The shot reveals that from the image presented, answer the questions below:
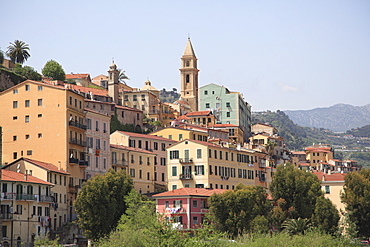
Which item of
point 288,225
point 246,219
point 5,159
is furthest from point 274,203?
point 5,159

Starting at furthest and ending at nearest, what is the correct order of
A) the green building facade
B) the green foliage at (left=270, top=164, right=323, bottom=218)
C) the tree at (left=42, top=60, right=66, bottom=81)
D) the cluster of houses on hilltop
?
the green building facade
the tree at (left=42, top=60, right=66, bottom=81)
the green foliage at (left=270, top=164, right=323, bottom=218)
the cluster of houses on hilltop

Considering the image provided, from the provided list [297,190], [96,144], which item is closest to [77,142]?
[96,144]

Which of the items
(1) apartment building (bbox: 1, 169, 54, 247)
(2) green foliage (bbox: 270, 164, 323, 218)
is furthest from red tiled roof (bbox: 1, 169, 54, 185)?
(2) green foliage (bbox: 270, 164, 323, 218)

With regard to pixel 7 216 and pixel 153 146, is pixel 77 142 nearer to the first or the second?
pixel 7 216

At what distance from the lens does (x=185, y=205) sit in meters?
92.9

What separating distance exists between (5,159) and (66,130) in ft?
30.4

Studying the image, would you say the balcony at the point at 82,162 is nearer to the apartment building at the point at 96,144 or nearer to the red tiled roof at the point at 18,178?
the apartment building at the point at 96,144

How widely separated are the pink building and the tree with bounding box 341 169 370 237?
20.2 meters

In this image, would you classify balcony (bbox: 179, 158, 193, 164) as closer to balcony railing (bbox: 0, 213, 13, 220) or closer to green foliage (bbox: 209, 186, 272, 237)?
green foliage (bbox: 209, 186, 272, 237)

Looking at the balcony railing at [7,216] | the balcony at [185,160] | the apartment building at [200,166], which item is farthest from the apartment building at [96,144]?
the balcony railing at [7,216]

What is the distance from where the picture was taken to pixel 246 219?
282 ft

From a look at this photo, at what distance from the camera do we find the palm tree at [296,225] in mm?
90312

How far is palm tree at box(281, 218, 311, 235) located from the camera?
90.3m

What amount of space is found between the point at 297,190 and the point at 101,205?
29565mm
